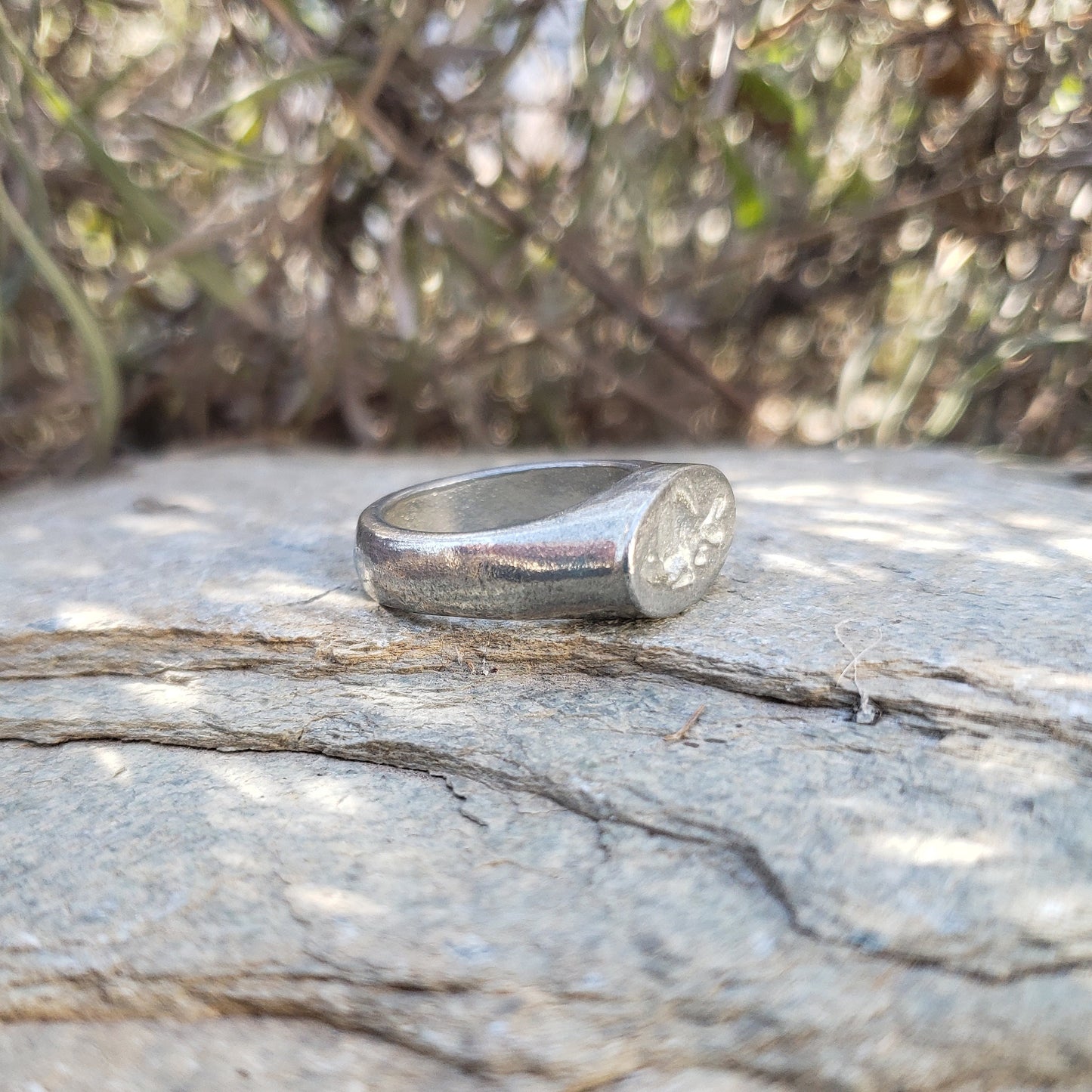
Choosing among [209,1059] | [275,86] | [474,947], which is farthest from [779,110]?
[209,1059]

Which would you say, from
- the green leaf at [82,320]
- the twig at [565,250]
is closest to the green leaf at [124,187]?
the green leaf at [82,320]

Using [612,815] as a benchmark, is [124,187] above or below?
above

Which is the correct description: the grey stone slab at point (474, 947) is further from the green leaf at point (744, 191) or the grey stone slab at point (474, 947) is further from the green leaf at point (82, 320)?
the green leaf at point (744, 191)

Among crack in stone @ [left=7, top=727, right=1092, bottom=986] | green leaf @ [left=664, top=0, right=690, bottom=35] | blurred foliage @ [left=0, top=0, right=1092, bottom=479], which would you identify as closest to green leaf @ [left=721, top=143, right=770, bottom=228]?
blurred foliage @ [left=0, top=0, right=1092, bottom=479]

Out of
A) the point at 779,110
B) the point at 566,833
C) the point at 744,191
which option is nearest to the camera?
the point at 566,833

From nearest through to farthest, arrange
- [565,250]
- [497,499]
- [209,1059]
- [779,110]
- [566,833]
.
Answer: [209,1059], [566,833], [497,499], [779,110], [565,250]

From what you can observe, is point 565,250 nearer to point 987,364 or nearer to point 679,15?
point 679,15

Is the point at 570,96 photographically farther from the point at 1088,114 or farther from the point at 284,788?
the point at 284,788
